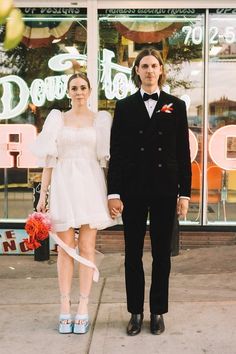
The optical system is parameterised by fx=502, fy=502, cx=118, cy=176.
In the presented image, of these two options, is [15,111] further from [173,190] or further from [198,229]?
[173,190]

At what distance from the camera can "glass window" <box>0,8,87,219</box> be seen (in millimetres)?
6633

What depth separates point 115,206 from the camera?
3498 mm

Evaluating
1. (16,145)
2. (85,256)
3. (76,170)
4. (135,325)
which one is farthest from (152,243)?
(16,145)

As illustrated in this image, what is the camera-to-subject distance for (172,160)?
11.5 feet

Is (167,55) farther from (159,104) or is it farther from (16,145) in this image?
(159,104)

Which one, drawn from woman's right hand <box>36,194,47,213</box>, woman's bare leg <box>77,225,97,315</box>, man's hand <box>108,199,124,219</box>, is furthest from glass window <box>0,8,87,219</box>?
man's hand <box>108,199,124,219</box>

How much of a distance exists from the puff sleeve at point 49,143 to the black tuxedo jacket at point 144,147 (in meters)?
0.40

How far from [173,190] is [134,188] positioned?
0.91 ft

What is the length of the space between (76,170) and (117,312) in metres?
1.31

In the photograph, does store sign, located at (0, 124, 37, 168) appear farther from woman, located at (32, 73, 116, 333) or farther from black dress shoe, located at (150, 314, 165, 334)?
black dress shoe, located at (150, 314, 165, 334)

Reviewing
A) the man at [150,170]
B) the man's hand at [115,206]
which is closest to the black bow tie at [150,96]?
the man at [150,170]

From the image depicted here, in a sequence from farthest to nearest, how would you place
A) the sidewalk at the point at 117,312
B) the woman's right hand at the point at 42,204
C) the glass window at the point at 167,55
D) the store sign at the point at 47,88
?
the store sign at the point at 47,88 → the glass window at the point at 167,55 → the woman's right hand at the point at 42,204 → the sidewalk at the point at 117,312

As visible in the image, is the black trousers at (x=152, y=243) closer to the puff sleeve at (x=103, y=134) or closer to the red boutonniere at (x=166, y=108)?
the puff sleeve at (x=103, y=134)

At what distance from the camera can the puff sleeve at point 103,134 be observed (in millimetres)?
3512
